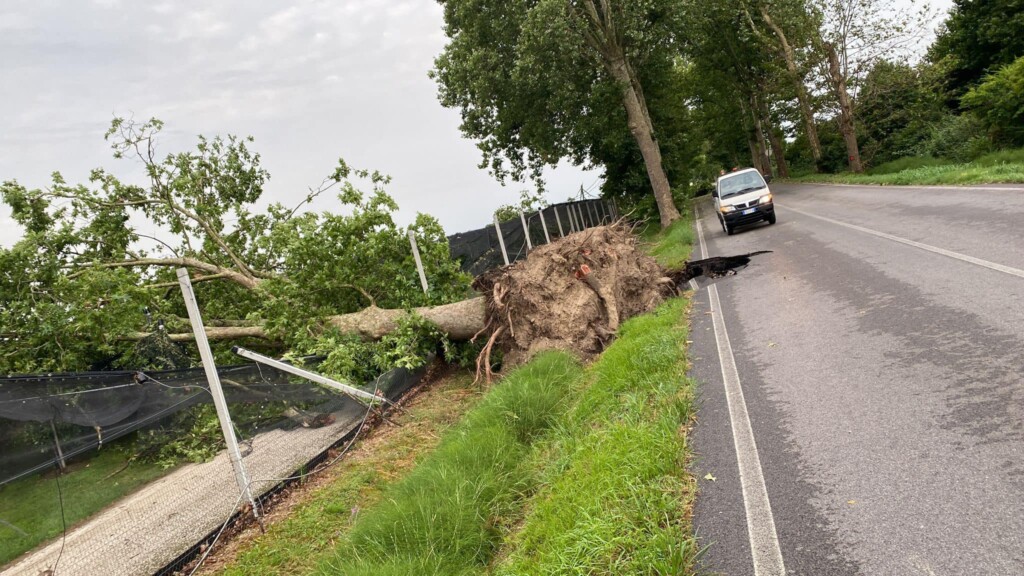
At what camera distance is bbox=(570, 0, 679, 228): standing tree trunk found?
23.5 m

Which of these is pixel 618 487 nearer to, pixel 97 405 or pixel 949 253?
pixel 97 405

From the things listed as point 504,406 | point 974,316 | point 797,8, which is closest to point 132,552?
point 504,406

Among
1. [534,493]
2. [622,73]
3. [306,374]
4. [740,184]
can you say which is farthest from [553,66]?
[534,493]

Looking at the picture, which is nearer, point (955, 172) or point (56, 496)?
point (56, 496)

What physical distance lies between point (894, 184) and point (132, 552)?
78.2 feet

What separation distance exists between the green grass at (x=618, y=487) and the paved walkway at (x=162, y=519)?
3.10 metres

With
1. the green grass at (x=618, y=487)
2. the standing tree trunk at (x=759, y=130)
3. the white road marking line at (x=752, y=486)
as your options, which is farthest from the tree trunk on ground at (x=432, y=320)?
the standing tree trunk at (x=759, y=130)

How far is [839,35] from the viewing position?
2970 centimetres

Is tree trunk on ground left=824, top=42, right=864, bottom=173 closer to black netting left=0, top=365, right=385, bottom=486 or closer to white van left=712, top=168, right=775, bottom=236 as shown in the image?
white van left=712, top=168, right=775, bottom=236

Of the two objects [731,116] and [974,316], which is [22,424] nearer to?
[974,316]

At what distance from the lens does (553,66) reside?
71.5 feet

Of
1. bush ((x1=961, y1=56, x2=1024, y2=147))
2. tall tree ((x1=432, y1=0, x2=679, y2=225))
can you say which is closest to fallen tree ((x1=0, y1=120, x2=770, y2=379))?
tall tree ((x1=432, y1=0, x2=679, y2=225))

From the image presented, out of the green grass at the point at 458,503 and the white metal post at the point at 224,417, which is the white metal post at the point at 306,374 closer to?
the white metal post at the point at 224,417

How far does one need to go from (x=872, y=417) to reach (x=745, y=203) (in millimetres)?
13555
